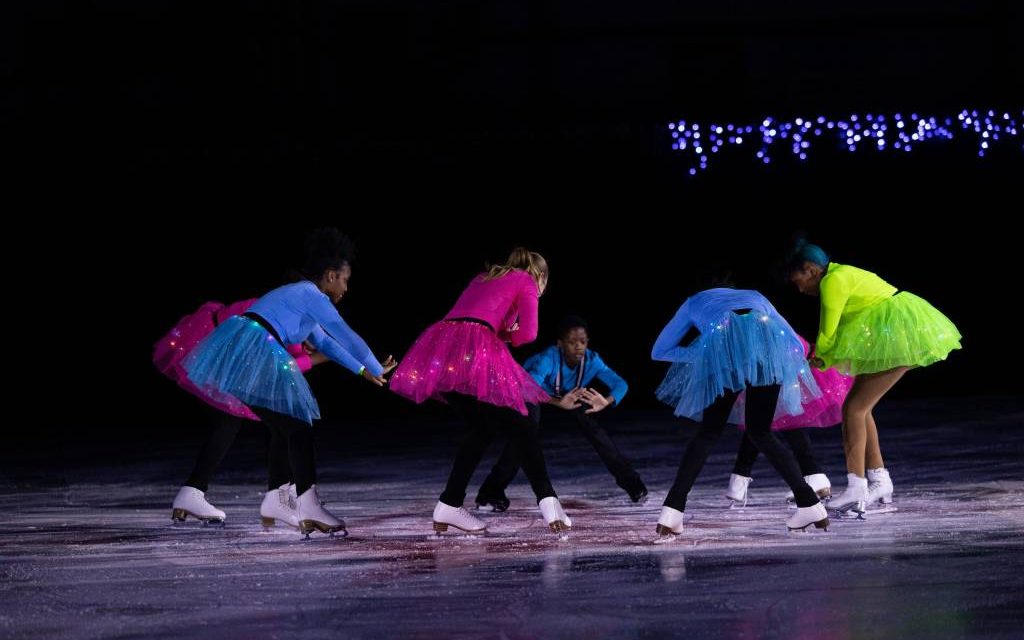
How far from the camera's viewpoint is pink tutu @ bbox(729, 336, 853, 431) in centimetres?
827

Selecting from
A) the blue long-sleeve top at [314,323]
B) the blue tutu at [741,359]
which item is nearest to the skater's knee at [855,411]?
the blue tutu at [741,359]

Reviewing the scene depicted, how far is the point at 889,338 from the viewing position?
802 cm

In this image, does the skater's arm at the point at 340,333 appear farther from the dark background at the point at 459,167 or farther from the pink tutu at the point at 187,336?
the dark background at the point at 459,167

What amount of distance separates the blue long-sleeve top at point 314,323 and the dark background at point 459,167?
297 inches

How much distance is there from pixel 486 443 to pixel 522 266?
0.91 metres

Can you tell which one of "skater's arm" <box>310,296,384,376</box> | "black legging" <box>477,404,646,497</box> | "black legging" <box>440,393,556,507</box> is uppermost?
"skater's arm" <box>310,296,384,376</box>

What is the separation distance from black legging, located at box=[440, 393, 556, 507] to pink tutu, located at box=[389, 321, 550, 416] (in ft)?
0.20

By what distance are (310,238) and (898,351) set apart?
10.1ft

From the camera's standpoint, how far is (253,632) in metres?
5.09

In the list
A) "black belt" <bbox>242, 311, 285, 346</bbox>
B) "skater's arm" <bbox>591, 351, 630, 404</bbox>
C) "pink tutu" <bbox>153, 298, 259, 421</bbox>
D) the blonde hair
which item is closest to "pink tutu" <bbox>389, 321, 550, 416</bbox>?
the blonde hair

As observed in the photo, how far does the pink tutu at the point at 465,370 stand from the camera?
24.1 ft

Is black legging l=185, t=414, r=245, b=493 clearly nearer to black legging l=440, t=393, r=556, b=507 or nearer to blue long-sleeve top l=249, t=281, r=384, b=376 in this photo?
blue long-sleeve top l=249, t=281, r=384, b=376

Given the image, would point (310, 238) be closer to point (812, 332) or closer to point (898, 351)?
point (898, 351)

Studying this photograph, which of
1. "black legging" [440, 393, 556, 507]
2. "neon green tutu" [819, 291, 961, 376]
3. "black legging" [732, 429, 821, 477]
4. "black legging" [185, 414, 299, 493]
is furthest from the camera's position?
"black legging" [732, 429, 821, 477]
